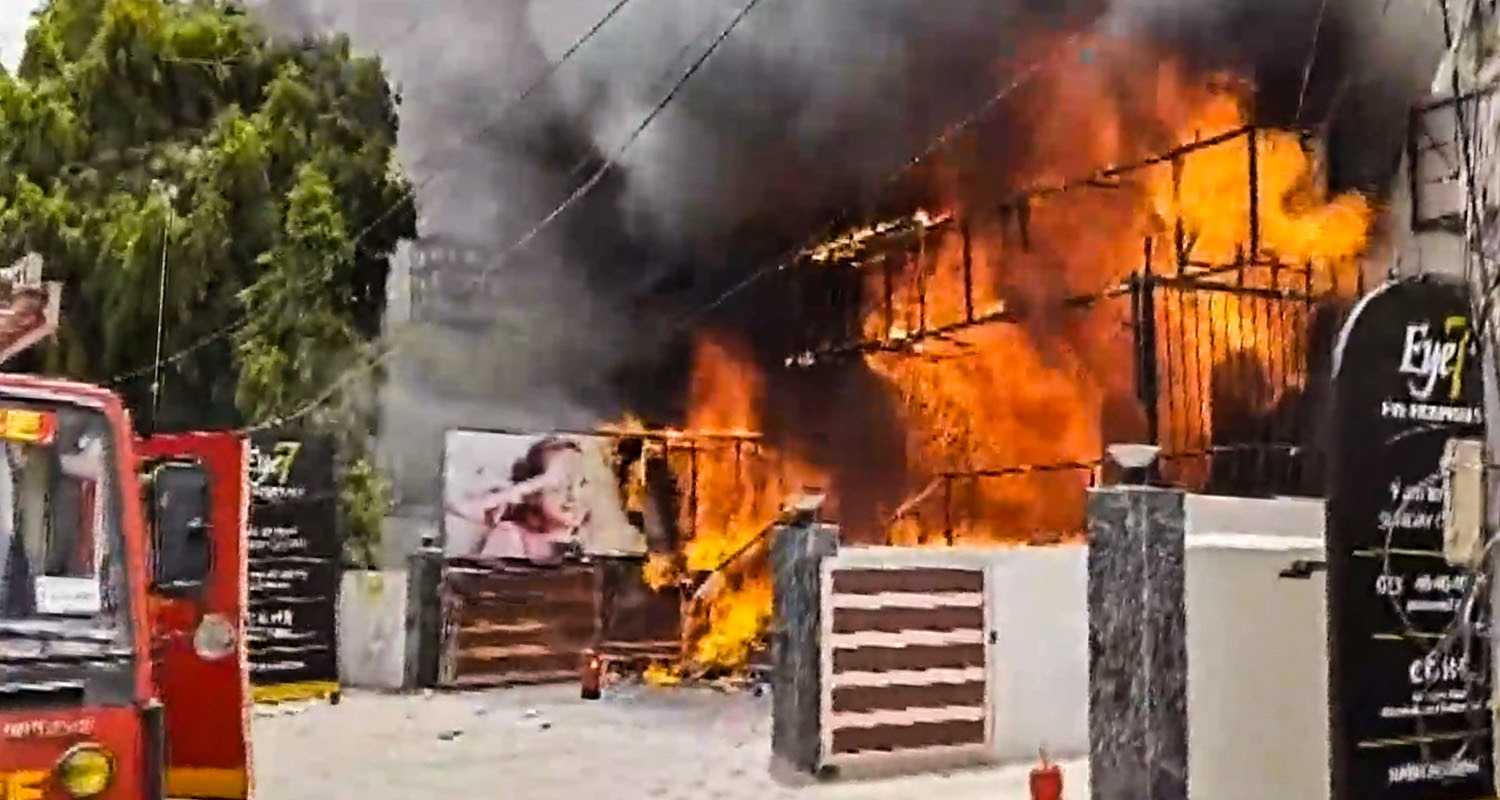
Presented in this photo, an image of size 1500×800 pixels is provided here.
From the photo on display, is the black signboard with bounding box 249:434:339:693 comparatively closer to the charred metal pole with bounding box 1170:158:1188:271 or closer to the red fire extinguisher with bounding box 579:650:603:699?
the red fire extinguisher with bounding box 579:650:603:699

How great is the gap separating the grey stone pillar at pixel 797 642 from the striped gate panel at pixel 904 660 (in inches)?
2.0

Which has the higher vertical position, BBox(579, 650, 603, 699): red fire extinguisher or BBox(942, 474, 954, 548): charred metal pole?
BBox(942, 474, 954, 548): charred metal pole

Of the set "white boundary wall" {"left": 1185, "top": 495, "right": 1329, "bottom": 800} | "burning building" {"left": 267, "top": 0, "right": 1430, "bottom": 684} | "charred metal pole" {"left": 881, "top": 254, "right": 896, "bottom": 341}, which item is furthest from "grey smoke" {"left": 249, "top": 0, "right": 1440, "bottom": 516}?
"white boundary wall" {"left": 1185, "top": 495, "right": 1329, "bottom": 800}

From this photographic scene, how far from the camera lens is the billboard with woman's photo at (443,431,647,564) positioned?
9992 mm

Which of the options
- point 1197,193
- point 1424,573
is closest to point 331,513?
point 1197,193

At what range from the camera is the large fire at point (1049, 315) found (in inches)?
359

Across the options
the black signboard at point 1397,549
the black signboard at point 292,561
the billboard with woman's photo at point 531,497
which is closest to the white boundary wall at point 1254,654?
the black signboard at point 1397,549

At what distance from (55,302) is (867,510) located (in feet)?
19.9

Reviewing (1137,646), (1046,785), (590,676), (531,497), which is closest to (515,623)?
(531,497)

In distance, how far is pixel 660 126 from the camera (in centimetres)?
1073

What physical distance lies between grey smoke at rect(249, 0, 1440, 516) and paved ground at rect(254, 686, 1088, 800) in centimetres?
231

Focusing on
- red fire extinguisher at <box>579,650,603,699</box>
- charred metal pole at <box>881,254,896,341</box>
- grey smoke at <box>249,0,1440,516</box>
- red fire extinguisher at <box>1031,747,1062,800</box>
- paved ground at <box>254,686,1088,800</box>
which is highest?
grey smoke at <box>249,0,1440,516</box>

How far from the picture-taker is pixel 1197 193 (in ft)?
30.8

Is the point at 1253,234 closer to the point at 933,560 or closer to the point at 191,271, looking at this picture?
the point at 933,560
